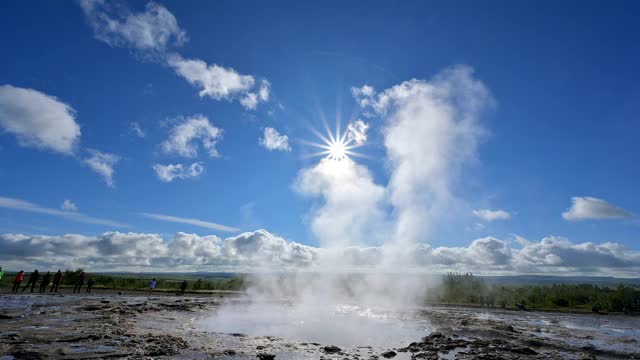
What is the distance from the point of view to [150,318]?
22.3 m

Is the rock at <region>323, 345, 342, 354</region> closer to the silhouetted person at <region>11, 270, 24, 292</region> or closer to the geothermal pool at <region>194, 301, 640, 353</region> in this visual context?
the geothermal pool at <region>194, 301, 640, 353</region>

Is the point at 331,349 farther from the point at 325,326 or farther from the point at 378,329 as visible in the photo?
the point at 325,326

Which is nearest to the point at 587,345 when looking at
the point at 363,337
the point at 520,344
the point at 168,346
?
the point at 520,344

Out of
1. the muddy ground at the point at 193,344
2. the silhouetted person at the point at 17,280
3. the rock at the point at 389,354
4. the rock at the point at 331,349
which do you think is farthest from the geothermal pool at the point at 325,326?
the silhouetted person at the point at 17,280

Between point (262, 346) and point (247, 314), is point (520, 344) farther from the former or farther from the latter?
point (247, 314)

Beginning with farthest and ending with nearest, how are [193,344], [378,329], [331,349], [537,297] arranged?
[537,297], [378,329], [193,344], [331,349]

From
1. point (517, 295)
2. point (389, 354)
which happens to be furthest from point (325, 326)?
point (517, 295)

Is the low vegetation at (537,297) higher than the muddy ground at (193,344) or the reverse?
higher

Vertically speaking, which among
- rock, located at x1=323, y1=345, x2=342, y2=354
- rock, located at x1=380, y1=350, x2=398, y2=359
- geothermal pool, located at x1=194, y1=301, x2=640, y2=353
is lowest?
rock, located at x1=380, y1=350, x2=398, y2=359

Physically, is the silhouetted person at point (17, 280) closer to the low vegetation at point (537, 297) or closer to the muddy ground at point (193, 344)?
the muddy ground at point (193, 344)

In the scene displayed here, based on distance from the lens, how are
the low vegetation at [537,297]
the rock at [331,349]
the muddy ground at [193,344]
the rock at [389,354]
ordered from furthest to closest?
the low vegetation at [537,297]
the rock at [331,349]
the rock at [389,354]
the muddy ground at [193,344]

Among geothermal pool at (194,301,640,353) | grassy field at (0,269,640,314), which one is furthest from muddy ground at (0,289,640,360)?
grassy field at (0,269,640,314)

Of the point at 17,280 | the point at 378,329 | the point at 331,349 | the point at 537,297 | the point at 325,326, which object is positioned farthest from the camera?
Answer: the point at 537,297

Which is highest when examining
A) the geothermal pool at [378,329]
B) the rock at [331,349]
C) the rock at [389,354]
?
the geothermal pool at [378,329]
